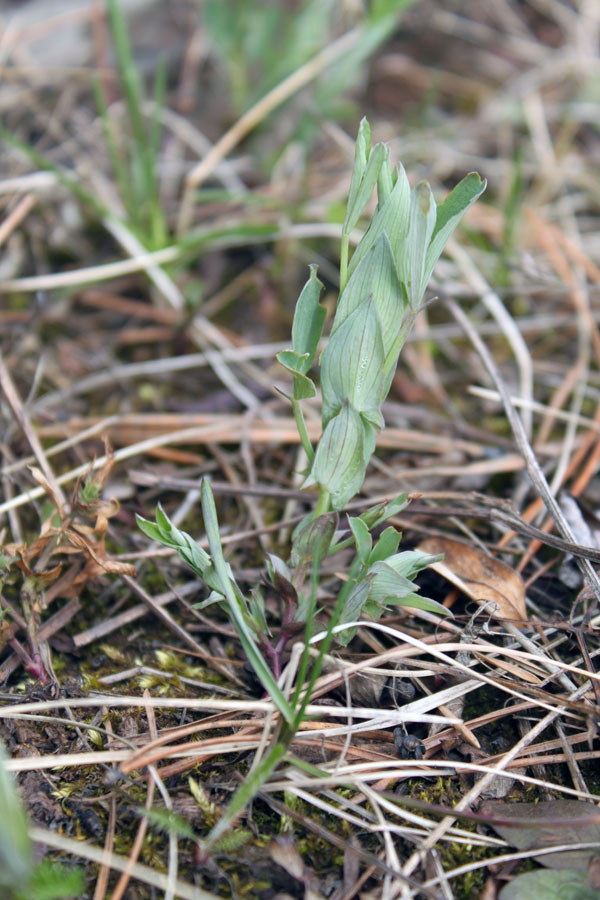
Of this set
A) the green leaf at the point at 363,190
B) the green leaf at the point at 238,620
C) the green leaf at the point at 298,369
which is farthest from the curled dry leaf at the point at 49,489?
the green leaf at the point at 363,190

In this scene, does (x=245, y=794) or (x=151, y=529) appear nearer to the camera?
(x=245, y=794)

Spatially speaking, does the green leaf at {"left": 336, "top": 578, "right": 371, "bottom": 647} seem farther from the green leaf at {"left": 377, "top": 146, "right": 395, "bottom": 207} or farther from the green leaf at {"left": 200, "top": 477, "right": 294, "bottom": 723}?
the green leaf at {"left": 377, "top": 146, "right": 395, "bottom": 207}

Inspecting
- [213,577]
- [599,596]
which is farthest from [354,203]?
[599,596]

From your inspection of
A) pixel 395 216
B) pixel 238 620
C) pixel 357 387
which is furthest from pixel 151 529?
pixel 395 216

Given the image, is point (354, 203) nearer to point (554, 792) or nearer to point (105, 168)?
point (554, 792)

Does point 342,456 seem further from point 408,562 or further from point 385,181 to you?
point 385,181

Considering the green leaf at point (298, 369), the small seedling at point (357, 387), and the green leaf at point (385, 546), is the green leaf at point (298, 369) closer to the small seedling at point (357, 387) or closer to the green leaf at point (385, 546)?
the small seedling at point (357, 387)
